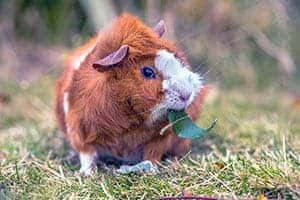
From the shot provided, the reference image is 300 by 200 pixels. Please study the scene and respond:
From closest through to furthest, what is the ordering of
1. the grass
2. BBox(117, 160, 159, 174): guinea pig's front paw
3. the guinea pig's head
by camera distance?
the grass → the guinea pig's head → BBox(117, 160, 159, 174): guinea pig's front paw

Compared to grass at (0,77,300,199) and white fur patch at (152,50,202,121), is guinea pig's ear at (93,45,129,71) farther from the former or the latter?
grass at (0,77,300,199)

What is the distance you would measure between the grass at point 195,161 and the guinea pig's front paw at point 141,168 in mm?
38

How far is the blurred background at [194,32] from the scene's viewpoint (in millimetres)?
5625

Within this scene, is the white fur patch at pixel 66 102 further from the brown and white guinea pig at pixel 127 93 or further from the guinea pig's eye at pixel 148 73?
the guinea pig's eye at pixel 148 73

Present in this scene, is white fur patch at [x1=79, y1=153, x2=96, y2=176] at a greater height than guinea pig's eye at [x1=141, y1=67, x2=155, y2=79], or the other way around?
guinea pig's eye at [x1=141, y1=67, x2=155, y2=79]

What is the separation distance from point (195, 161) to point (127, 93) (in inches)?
19.3

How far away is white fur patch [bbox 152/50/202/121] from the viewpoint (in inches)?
A: 110

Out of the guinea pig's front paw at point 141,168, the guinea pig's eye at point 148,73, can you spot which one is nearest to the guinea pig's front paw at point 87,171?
the guinea pig's front paw at point 141,168

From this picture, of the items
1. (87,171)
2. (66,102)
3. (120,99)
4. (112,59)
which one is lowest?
(87,171)

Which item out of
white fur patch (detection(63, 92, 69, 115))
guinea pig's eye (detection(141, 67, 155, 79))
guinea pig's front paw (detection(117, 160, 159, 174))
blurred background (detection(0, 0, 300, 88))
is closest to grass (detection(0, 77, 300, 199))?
guinea pig's front paw (detection(117, 160, 159, 174))

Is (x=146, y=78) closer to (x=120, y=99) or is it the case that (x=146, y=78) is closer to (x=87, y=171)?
(x=120, y=99)

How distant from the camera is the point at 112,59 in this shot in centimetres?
280


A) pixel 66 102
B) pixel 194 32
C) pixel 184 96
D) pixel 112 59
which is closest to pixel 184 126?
pixel 184 96

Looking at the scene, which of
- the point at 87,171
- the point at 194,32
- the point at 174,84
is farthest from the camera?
the point at 194,32
